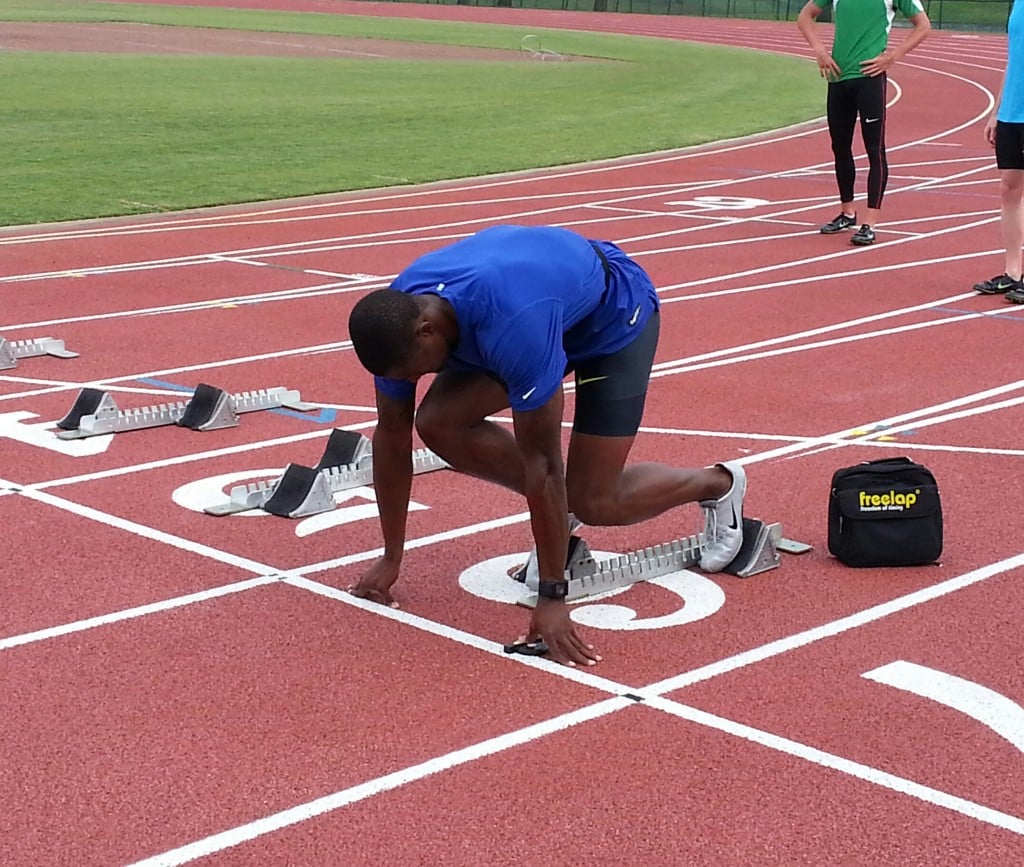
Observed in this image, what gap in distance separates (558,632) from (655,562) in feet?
3.38

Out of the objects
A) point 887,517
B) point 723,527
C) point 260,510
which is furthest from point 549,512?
point 260,510

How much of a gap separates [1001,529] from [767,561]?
1178 mm

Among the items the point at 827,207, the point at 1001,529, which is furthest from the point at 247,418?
the point at 827,207

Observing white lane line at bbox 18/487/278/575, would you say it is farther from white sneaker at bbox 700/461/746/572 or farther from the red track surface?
white sneaker at bbox 700/461/746/572

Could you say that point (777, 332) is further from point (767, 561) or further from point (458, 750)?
point (458, 750)

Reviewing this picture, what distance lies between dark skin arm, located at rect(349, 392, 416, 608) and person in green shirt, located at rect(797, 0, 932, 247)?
927 centimetres

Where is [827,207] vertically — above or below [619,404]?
below

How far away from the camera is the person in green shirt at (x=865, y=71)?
13.7 metres

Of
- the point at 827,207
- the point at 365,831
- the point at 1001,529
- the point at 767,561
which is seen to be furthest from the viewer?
the point at 827,207

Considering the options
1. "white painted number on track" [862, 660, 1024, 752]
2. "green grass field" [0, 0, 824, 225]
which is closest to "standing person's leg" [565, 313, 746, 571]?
"white painted number on track" [862, 660, 1024, 752]

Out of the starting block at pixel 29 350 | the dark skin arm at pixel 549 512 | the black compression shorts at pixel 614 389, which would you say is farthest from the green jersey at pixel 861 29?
the dark skin arm at pixel 549 512

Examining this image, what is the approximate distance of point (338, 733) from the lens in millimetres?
4645

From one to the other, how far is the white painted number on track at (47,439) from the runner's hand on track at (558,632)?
336 centimetres

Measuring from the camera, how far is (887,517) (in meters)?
6.05
